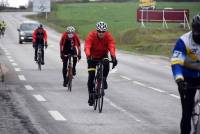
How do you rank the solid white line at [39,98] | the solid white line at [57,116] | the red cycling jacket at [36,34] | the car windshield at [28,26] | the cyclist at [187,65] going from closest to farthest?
the cyclist at [187,65], the solid white line at [57,116], the solid white line at [39,98], the red cycling jacket at [36,34], the car windshield at [28,26]

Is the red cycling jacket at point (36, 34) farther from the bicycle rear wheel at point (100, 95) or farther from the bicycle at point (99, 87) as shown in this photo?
the bicycle rear wheel at point (100, 95)

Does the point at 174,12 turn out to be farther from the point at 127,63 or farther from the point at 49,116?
the point at 49,116

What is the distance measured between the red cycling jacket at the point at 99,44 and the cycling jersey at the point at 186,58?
5.24 m

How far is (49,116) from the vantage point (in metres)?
12.7

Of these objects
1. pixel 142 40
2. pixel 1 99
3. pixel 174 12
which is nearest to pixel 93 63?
pixel 1 99

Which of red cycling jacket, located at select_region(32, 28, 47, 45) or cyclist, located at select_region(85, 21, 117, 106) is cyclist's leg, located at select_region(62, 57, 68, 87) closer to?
cyclist, located at select_region(85, 21, 117, 106)

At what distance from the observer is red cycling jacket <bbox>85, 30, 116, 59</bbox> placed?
1354 centimetres

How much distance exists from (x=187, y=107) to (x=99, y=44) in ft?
18.1

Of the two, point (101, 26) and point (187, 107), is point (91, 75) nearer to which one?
point (101, 26)

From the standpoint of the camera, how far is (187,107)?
832 cm

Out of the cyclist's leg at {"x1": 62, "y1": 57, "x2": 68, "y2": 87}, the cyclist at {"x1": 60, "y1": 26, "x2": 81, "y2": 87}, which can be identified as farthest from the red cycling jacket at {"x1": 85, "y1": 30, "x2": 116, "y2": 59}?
the cyclist's leg at {"x1": 62, "y1": 57, "x2": 68, "y2": 87}

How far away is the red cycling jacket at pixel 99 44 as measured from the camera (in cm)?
1354

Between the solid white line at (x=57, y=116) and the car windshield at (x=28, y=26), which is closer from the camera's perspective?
the solid white line at (x=57, y=116)

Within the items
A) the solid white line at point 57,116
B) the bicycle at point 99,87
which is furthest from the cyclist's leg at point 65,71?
the solid white line at point 57,116
